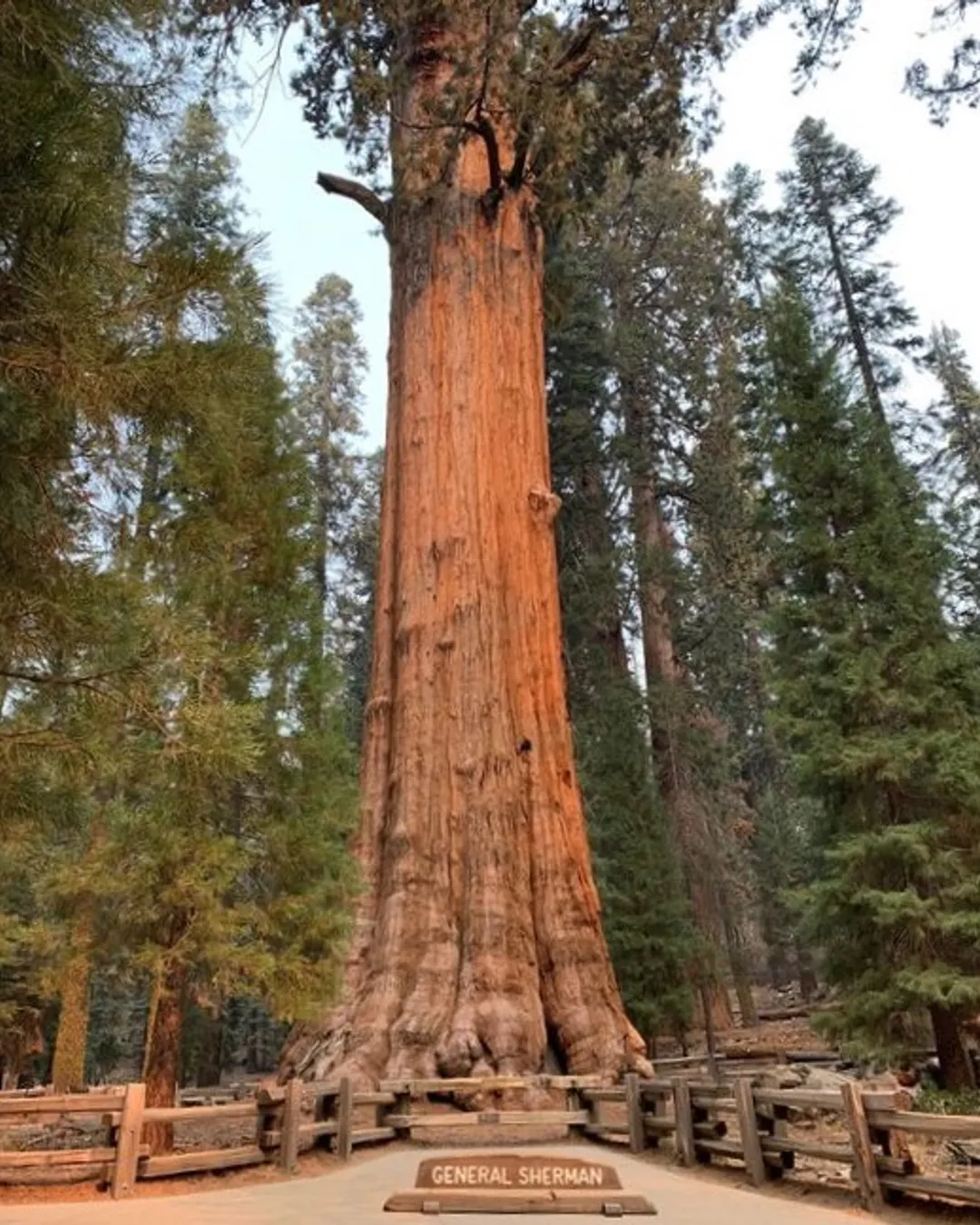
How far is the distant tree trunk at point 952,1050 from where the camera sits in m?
9.30

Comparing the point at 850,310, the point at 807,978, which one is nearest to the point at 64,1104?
the point at 850,310

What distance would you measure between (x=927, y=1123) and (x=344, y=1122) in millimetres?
3944

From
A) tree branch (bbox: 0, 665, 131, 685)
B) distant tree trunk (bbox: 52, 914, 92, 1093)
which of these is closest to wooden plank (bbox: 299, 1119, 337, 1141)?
tree branch (bbox: 0, 665, 131, 685)

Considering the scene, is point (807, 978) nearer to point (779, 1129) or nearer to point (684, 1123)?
point (684, 1123)

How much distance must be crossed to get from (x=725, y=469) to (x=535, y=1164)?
54.5 ft

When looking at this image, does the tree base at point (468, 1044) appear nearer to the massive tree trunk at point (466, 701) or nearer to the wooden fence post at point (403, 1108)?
the massive tree trunk at point (466, 701)

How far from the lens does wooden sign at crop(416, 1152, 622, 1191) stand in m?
4.60

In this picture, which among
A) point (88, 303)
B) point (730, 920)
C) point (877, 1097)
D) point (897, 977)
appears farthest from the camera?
point (730, 920)

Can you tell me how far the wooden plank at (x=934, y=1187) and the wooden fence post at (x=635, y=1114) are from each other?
242cm

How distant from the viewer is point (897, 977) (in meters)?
9.22

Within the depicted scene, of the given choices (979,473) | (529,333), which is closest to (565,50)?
(529,333)

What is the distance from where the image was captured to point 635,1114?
Result: 7203mm

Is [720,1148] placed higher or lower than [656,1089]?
lower

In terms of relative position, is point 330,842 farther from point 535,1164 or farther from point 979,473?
point 979,473
